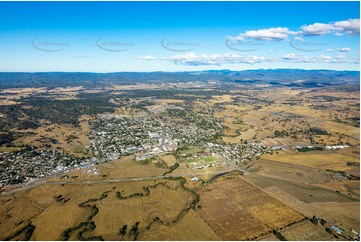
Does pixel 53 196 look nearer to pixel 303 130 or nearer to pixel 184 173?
pixel 184 173

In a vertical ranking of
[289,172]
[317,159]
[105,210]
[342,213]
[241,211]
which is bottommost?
[342,213]

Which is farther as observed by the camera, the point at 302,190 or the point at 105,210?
the point at 302,190

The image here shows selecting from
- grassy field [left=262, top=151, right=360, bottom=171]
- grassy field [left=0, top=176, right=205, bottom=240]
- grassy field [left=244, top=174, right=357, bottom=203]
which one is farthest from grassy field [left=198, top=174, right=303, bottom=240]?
grassy field [left=262, top=151, right=360, bottom=171]

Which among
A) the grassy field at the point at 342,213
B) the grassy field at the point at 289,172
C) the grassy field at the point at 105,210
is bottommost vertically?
the grassy field at the point at 342,213

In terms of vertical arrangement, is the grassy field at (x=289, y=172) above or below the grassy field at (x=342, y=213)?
above

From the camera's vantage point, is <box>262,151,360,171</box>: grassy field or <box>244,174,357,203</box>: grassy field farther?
<box>262,151,360,171</box>: grassy field

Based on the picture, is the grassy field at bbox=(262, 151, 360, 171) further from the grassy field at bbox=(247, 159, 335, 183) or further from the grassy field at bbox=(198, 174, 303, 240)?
the grassy field at bbox=(198, 174, 303, 240)

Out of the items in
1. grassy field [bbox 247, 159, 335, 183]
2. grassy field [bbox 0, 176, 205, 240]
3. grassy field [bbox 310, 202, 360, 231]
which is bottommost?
grassy field [bbox 310, 202, 360, 231]

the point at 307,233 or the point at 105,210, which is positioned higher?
the point at 105,210

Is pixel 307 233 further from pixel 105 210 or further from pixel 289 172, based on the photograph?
pixel 105 210

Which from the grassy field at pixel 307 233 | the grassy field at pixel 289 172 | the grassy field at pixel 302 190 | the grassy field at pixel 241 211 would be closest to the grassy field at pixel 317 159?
the grassy field at pixel 289 172

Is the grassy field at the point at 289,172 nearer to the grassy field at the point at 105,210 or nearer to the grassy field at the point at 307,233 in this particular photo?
the grassy field at the point at 307,233

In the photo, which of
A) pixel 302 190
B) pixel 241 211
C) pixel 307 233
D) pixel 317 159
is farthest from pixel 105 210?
pixel 317 159
